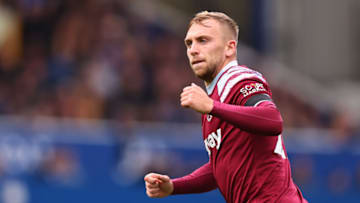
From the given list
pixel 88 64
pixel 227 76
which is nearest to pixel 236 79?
pixel 227 76

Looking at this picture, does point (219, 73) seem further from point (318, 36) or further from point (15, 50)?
point (318, 36)

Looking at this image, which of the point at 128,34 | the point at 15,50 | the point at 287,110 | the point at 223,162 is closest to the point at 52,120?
the point at 15,50

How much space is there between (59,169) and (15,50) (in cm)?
260

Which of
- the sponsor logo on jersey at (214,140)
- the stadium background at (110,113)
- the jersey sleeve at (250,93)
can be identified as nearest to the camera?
the jersey sleeve at (250,93)

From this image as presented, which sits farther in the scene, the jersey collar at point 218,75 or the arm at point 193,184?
the arm at point 193,184

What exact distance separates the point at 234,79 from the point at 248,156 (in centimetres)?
52

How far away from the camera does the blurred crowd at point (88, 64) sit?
38.8 feet

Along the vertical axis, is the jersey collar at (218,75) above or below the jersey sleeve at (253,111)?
above

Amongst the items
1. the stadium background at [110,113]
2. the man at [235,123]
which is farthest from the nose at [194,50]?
the stadium background at [110,113]

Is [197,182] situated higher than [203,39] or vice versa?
[203,39]

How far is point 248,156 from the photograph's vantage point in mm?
5172

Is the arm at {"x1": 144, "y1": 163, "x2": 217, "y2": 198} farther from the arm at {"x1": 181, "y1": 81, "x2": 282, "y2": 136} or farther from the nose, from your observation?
the arm at {"x1": 181, "y1": 81, "x2": 282, "y2": 136}

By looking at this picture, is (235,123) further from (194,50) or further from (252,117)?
(194,50)

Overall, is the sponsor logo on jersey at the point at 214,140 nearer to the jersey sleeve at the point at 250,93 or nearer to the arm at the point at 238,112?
the jersey sleeve at the point at 250,93
